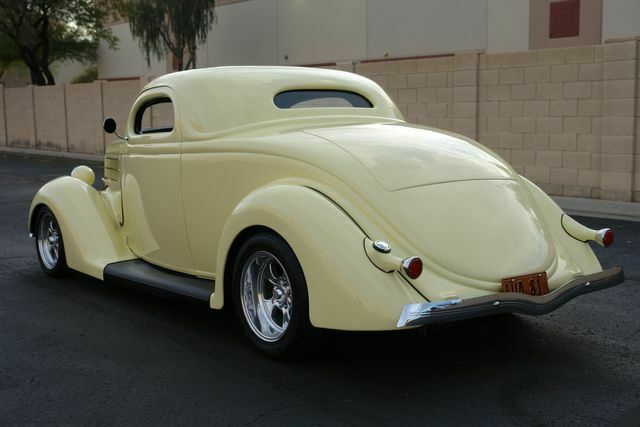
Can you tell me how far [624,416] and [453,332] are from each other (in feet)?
4.73

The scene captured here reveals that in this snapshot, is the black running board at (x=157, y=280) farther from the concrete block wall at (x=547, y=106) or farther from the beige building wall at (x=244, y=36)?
the beige building wall at (x=244, y=36)

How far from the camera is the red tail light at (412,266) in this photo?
388 cm

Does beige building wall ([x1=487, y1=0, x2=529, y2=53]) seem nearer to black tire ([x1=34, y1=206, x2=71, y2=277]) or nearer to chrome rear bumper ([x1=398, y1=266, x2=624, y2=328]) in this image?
black tire ([x1=34, y1=206, x2=71, y2=277])

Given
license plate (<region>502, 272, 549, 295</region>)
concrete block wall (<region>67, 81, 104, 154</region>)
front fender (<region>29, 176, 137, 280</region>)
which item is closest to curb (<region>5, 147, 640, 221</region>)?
license plate (<region>502, 272, 549, 295</region>)

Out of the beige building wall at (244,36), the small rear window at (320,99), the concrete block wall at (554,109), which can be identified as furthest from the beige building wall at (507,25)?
the small rear window at (320,99)

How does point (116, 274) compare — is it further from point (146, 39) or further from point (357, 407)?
point (146, 39)

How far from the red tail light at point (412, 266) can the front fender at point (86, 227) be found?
2.81 meters

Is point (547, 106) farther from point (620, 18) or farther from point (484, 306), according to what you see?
point (620, 18)

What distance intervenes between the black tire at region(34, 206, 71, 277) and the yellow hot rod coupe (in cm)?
39

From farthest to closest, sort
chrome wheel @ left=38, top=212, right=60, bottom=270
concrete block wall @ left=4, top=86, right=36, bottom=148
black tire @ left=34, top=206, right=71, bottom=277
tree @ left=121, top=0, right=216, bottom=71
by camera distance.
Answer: tree @ left=121, top=0, right=216, bottom=71
concrete block wall @ left=4, top=86, right=36, bottom=148
chrome wheel @ left=38, top=212, right=60, bottom=270
black tire @ left=34, top=206, right=71, bottom=277

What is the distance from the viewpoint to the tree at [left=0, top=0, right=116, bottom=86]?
3216 centimetres

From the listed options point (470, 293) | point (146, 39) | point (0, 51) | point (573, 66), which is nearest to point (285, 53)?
point (146, 39)

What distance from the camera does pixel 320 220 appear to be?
415 cm

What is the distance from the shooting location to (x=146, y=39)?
37031mm
